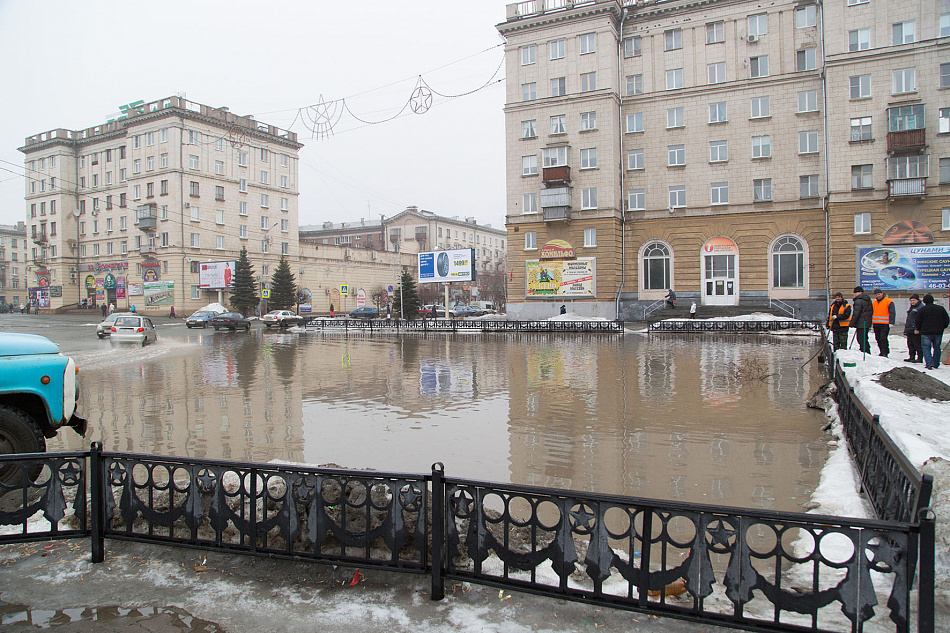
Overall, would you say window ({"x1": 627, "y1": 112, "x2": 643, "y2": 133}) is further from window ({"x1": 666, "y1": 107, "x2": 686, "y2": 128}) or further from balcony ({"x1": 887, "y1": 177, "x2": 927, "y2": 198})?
balcony ({"x1": 887, "y1": 177, "x2": 927, "y2": 198})

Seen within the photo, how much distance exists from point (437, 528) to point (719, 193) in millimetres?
38908

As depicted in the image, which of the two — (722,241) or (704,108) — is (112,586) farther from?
(704,108)

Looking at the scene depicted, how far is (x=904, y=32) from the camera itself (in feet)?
107

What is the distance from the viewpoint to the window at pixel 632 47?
39281 mm

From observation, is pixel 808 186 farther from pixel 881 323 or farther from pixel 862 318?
pixel 881 323

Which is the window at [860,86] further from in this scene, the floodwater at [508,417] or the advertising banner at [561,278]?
the floodwater at [508,417]

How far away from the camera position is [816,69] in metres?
35.5

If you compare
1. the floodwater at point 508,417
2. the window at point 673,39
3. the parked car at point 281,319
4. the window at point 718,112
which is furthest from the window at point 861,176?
the parked car at point 281,319

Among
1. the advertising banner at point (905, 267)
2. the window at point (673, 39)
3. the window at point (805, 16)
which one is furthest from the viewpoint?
the window at point (673, 39)

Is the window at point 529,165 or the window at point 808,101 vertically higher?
the window at point 808,101

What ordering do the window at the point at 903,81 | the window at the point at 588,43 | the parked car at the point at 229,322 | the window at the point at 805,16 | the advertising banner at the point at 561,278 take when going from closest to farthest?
the window at the point at 903,81, the window at the point at 805,16, the parked car at the point at 229,322, the window at the point at 588,43, the advertising banner at the point at 561,278

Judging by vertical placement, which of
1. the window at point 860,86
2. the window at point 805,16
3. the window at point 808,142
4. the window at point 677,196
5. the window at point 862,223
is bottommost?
the window at point 862,223

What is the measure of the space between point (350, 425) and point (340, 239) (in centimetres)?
9336

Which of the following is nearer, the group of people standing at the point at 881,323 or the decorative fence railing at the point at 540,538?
the decorative fence railing at the point at 540,538
